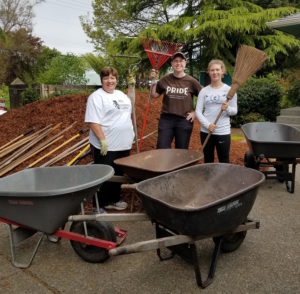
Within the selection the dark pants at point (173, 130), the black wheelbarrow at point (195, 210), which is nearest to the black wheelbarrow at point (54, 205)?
the black wheelbarrow at point (195, 210)

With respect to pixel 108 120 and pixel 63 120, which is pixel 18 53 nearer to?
pixel 63 120

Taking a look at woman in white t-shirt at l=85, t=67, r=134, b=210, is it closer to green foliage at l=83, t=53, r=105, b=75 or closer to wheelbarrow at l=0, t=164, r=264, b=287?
wheelbarrow at l=0, t=164, r=264, b=287

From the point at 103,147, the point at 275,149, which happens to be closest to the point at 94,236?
the point at 103,147

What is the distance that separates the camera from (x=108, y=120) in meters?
3.26

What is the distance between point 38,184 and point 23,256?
0.66 meters

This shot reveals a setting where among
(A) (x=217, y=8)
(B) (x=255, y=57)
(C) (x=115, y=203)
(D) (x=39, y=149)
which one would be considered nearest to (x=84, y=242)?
(C) (x=115, y=203)

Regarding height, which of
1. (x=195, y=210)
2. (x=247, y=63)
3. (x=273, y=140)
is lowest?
(x=273, y=140)

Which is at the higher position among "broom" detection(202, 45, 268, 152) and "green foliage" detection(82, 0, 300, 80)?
"green foliage" detection(82, 0, 300, 80)

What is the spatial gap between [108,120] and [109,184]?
0.77m

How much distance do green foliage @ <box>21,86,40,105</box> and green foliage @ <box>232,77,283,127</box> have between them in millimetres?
6798

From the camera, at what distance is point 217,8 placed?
1544cm

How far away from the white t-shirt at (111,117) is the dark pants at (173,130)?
0.60 m

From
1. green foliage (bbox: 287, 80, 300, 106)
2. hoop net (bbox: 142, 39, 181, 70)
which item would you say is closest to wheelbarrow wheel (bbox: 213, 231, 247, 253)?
hoop net (bbox: 142, 39, 181, 70)

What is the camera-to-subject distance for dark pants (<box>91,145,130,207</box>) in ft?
11.2
